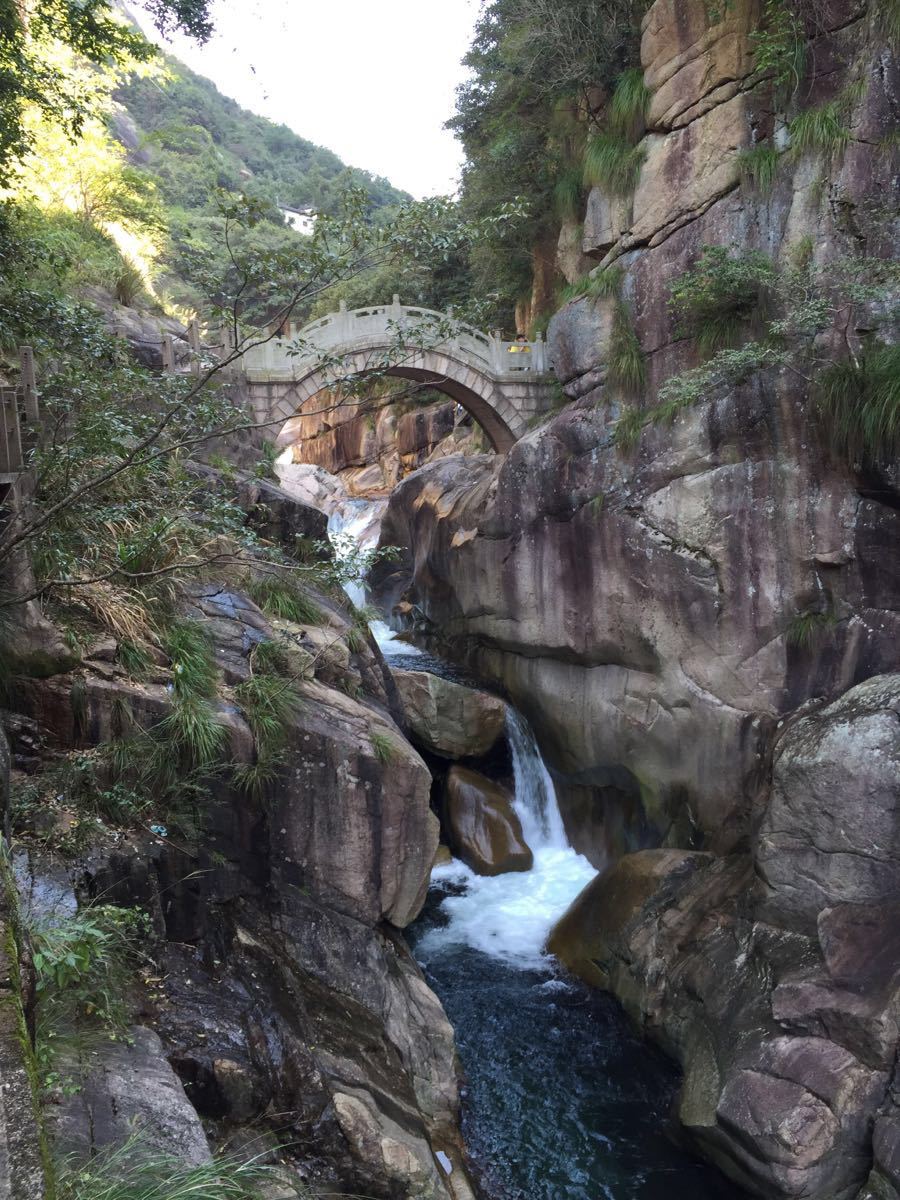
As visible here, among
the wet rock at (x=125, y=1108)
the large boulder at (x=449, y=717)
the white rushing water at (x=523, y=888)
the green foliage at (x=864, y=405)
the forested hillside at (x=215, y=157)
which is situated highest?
the forested hillside at (x=215, y=157)

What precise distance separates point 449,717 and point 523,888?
3004 millimetres

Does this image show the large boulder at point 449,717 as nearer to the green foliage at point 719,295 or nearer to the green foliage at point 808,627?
the green foliage at point 808,627

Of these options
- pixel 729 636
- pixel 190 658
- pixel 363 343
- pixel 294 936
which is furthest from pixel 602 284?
pixel 294 936

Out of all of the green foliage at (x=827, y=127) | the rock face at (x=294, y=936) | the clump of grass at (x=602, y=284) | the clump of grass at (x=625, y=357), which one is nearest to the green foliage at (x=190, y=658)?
the rock face at (x=294, y=936)

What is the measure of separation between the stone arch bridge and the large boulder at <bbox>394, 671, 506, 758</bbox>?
613 centimetres

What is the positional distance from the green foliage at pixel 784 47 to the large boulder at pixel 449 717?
393 inches

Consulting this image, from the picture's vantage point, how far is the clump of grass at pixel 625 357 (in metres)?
13.2

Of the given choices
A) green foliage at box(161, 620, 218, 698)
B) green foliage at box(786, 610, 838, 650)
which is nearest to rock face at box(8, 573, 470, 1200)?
green foliage at box(161, 620, 218, 698)

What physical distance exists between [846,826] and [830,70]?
31.8ft

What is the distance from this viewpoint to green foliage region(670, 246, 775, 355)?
10984 mm

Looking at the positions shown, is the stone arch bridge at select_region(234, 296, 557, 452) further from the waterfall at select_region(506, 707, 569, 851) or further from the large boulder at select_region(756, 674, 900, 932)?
the large boulder at select_region(756, 674, 900, 932)

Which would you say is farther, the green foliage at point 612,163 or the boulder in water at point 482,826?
the green foliage at point 612,163

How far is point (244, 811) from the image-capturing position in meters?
7.58

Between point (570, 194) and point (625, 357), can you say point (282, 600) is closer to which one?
point (625, 357)
